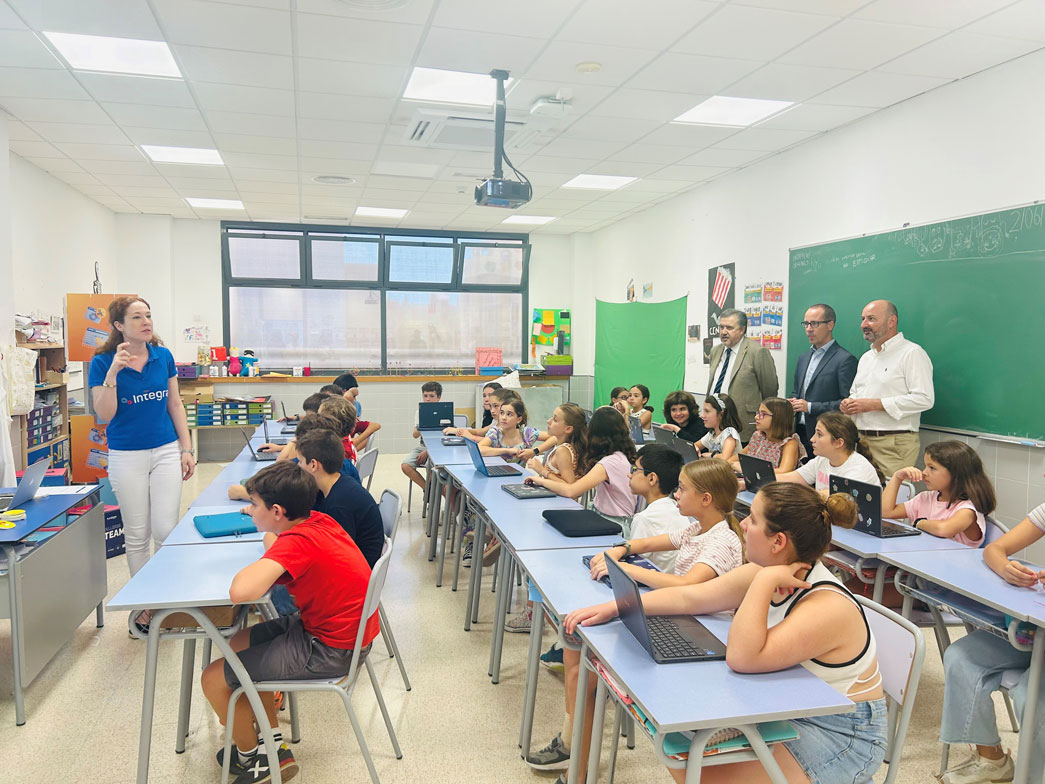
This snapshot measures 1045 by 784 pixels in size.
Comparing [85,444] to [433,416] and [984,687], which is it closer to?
[433,416]

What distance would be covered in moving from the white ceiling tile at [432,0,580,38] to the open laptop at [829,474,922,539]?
2.49 meters

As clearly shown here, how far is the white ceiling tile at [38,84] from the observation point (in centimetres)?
412

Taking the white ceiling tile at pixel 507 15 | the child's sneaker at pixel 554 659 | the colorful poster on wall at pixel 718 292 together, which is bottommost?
the child's sneaker at pixel 554 659

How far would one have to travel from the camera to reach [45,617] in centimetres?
301

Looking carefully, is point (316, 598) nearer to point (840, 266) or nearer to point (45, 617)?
point (45, 617)

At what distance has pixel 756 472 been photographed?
380cm

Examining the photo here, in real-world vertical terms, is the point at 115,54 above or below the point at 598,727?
above

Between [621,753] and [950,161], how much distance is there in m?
3.81

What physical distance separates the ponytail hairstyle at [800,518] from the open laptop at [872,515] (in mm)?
1222

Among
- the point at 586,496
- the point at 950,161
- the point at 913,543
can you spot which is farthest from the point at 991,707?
the point at 950,161

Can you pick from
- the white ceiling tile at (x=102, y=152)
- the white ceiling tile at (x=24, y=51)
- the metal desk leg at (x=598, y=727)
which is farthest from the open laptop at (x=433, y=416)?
the metal desk leg at (x=598, y=727)

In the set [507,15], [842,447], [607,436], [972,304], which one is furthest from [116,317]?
[972,304]

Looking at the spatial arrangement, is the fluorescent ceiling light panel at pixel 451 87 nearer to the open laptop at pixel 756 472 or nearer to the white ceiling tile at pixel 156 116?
the white ceiling tile at pixel 156 116

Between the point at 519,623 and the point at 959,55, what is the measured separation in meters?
3.80
